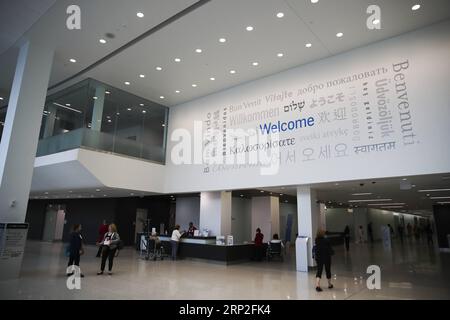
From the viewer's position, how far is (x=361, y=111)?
8891mm

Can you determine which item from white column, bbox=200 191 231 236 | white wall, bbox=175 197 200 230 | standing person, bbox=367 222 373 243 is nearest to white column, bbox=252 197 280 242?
white wall, bbox=175 197 200 230

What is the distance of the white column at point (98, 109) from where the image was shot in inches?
451

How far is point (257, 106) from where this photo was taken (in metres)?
11.3

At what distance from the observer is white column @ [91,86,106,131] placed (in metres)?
11.4

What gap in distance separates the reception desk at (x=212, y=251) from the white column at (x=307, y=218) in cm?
265

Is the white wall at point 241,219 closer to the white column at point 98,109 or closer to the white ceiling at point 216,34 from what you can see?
the white ceiling at point 216,34

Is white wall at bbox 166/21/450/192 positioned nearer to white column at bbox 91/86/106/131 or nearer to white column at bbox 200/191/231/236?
white column at bbox 200/191/231/236

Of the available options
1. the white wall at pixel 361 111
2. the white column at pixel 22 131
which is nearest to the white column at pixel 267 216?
the white wall at pixel 361 111

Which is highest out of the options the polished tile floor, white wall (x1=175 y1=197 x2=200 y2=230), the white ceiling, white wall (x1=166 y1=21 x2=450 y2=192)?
the white ceiling

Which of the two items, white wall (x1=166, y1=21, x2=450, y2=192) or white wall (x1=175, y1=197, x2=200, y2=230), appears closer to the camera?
white wall (x1=166, y1=21, x2=450, y2=192)

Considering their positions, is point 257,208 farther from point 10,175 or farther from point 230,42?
point 10,175

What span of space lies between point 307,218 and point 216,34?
6875 millimetres

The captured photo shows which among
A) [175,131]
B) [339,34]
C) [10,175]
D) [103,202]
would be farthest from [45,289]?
[103,202]

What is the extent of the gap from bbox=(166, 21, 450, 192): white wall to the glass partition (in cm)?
389
